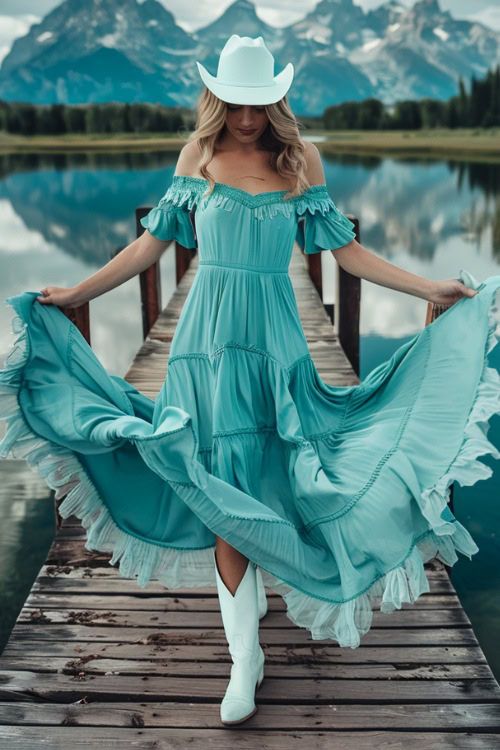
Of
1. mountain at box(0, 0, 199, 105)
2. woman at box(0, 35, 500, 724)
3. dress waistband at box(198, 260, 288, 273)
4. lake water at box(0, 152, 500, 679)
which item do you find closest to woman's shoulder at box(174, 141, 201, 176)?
woman at box(0, 35, 500, 724)

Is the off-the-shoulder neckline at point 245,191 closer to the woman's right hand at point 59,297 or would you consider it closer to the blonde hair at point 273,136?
the blonde hair at point 273,136

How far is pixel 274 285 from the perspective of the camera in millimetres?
1984

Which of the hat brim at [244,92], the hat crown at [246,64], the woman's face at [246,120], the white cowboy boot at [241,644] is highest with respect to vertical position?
the hat crown at [246,64]

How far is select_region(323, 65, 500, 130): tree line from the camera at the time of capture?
56.8 metres

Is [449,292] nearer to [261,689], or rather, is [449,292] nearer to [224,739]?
[261,689]

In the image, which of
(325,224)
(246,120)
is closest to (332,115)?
(325,224)

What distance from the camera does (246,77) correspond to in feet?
6.02

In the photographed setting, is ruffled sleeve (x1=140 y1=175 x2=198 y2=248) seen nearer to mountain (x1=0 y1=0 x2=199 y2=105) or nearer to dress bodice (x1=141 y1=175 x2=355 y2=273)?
dress bodice (x1=141 y1=175 x2=355 y2=273)

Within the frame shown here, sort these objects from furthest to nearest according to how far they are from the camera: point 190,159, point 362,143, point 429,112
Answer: point 362,143 < point 429,112 < point 190,159

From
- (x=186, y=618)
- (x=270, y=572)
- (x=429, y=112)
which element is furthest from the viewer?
(x=429, y=112)

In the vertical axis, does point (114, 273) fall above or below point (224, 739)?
above

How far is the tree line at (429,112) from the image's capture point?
56781 millimetres

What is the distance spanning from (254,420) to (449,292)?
64 cm

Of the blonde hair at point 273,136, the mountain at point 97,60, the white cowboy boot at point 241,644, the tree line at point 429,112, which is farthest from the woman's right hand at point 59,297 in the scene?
the mountain at point 97,60
